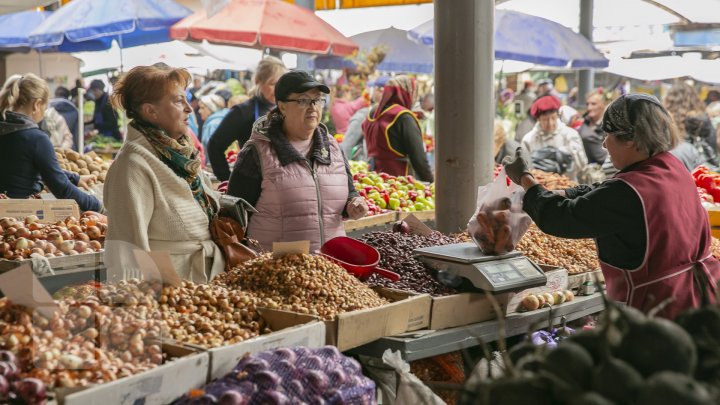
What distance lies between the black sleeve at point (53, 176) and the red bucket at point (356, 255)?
269 centimetres

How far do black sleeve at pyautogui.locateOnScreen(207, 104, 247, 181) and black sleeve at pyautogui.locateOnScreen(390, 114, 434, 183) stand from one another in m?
1.64

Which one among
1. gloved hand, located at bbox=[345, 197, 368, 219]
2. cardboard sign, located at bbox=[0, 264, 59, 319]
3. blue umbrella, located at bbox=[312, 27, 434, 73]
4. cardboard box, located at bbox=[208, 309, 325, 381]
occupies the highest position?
blue umbrella, located at bbox=[312, 27, 434, 73]

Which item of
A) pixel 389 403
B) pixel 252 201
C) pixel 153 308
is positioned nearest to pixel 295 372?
pixel 153 308

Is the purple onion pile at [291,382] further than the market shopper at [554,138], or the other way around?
the market shopper at [554,138]

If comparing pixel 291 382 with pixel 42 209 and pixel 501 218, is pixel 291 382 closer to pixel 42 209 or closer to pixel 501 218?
pixel 501 218

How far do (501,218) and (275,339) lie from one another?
1.39m

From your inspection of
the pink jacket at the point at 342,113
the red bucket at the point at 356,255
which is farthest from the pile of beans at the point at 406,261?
the pink jacket at the point at 342,113

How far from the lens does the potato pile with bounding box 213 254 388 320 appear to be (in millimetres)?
3172

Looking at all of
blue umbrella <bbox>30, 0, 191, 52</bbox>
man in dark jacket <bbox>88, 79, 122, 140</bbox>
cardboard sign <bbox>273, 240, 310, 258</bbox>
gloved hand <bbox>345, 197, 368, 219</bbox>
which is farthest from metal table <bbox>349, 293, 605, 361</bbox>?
man in dark jacket <bbox>88, 79, 122, 140</bbox>

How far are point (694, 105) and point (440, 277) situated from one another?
20.9 ft

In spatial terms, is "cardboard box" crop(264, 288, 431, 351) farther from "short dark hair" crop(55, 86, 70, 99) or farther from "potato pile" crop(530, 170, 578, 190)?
"short dark hair" crop(55, 86, 70, 99)

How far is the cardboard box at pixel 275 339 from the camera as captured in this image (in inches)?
102

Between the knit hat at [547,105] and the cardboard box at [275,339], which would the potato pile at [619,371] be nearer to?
the cardboard box at [275,339]

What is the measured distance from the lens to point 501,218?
3.75 m
